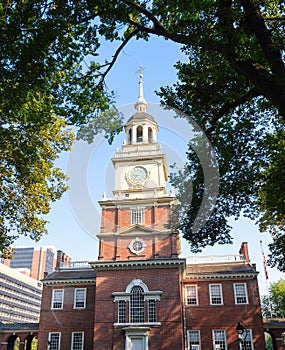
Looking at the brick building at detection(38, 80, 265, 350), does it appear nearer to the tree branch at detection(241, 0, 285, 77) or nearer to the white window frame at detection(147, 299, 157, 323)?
the white window frame at detection(147, 299, 157, 323)

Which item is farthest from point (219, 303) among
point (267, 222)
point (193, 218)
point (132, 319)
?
point (193, 218)

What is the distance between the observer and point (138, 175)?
32812mm

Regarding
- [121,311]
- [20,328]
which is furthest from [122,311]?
[20,328]

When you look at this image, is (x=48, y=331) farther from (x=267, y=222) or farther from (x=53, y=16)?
(x=53, y=16)

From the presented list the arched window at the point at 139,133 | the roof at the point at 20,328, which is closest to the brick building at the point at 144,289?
the arched window at the point at 139,133

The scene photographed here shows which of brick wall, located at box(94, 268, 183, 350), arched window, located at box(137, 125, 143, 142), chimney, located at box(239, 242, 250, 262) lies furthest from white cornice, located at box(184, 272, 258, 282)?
arched window, located at box(137, 125, 143, 142)

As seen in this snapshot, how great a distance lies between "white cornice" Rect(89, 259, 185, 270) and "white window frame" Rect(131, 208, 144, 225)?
373 cm

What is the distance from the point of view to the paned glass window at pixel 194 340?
2901 cm

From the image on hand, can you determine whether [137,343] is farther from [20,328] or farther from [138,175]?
[138,175]

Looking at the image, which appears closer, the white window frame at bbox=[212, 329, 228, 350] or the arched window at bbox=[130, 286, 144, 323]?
the arched window at bbox=[130, 286, 144, 323]

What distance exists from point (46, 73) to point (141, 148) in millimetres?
24896

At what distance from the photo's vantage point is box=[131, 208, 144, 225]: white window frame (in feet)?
100

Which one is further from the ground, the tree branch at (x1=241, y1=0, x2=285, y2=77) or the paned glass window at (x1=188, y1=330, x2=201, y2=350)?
the tree branch at (x1=241, y1=0, x2=285, y2=77)

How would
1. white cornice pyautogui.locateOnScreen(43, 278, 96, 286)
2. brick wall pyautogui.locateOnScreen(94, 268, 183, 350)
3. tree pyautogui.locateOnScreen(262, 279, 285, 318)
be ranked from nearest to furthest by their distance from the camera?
brick wall pyautogui.locateOnScreen(94, 268, 183, 350)
white cornice pyautogui.locateOnScreen(43, 278, 96, 286)
tree pyautogui.locateOnScreen(262, 279, 285, 318)
